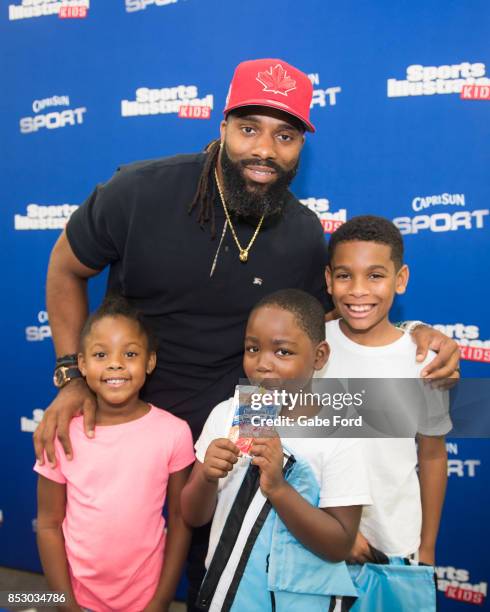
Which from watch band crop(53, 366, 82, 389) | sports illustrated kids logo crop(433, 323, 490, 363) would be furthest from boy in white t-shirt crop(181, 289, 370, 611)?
sports illustrated kids logo crop(433, 323, 490, 363)

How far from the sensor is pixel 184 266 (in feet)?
5.23

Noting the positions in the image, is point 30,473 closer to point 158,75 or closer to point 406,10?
point 158,75

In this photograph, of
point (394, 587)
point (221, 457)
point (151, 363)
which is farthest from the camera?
point (151, 363)

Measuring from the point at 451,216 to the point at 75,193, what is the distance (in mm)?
1623

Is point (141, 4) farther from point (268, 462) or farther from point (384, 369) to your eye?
point (268, 462)

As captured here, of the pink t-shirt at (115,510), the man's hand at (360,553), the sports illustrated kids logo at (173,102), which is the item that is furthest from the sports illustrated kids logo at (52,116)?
the man's hand at (360,553)

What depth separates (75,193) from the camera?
2.50 m

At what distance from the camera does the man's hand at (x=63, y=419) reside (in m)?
1.47

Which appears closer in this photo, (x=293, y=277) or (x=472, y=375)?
(x=293, y=277)

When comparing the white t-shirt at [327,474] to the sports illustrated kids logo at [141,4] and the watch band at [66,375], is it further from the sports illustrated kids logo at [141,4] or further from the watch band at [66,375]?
the sports illustrated kids logo at [141,4]

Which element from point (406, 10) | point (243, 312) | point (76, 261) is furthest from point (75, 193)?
point (406, 10)

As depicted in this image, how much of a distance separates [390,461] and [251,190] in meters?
0.83

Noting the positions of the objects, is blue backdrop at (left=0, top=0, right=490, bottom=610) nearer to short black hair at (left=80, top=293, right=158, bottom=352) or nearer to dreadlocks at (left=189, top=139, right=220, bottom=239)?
dreadlocks at (left=189, top=139, right=220, bottom=239)

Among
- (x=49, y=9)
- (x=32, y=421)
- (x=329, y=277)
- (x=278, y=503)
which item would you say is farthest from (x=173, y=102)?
(x=278, y=503)
